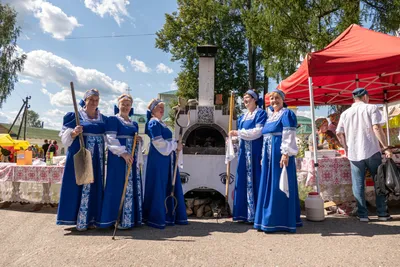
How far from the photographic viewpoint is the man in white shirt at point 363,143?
399 cm

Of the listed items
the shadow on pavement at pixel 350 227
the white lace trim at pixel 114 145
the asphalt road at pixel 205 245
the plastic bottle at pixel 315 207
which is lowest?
the asphalt road at pixel 205 245

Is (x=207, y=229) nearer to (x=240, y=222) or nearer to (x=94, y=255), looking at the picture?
(x=240, y=222)

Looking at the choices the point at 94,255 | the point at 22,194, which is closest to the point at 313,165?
the point at 94,255

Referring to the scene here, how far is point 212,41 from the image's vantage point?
59.6 feet

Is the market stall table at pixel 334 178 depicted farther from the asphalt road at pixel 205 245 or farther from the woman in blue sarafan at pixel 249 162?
the woman in blue sarafan at pixel 249 162

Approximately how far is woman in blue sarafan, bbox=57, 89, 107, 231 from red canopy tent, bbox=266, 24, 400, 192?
3.03 metres

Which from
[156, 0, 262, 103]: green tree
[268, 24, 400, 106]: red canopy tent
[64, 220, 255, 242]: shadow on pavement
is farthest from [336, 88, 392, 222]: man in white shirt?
[156, 0, 262, 103]: green tree

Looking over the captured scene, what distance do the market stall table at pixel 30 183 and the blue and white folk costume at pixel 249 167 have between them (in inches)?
116

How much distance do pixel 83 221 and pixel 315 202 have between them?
124 inches

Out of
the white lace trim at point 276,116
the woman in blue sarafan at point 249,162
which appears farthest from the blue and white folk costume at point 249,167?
the white lace trim at point 276,116

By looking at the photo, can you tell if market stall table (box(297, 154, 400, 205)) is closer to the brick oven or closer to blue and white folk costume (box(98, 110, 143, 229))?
the brick oven

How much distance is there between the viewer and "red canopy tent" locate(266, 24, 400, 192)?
422 centimetres

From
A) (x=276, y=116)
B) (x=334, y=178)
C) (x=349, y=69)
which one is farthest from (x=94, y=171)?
(x=349, y=69)

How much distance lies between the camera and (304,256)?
9.26 feet
